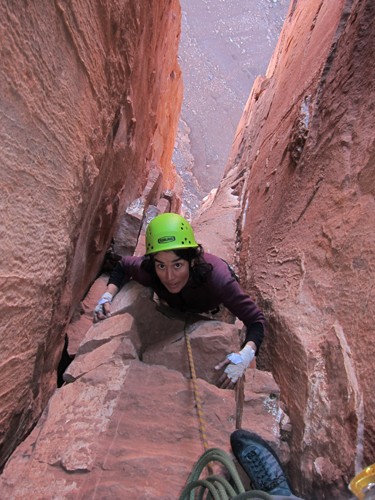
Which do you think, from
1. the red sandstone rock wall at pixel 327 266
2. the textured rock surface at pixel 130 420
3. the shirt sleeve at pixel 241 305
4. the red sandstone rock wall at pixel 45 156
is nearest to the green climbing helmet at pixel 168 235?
the shirt sleeve at pixel 241 305

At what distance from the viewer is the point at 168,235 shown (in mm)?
2354

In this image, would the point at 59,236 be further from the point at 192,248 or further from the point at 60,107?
the point at 192,248

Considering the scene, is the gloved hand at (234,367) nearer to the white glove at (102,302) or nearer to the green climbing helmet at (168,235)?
the green climbing helmet at (168,235)

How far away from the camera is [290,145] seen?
3768 mm

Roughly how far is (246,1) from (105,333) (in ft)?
164

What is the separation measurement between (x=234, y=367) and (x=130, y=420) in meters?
0.70

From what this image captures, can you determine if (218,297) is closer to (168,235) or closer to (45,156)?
(168,235)

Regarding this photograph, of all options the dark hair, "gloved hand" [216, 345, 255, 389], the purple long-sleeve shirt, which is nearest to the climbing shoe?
"gloved hand" [216, 345, 255, 389]

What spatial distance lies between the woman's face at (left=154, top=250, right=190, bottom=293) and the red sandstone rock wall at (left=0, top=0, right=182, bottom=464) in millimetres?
583

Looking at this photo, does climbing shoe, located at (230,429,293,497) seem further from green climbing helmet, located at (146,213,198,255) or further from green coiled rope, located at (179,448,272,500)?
green climbing helmet, located at (146,213,198,255)

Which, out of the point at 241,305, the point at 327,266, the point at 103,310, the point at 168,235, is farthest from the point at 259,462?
the point at 103,310

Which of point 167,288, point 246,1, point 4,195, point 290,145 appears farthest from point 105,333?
point 246,1

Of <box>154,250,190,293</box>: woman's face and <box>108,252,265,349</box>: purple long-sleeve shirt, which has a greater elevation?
<box>154,250,190,293</box>: woman's face

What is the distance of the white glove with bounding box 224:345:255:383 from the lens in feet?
7.32
